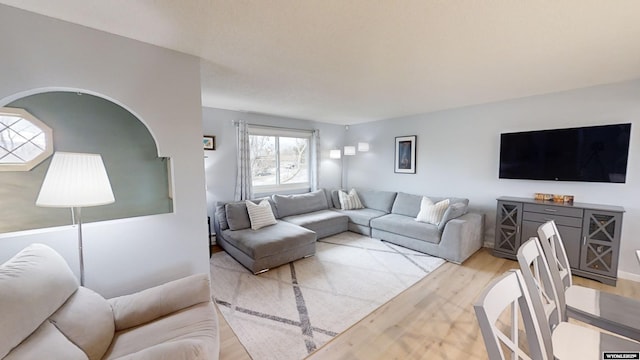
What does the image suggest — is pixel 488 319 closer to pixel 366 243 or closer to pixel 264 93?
pixel 264 93

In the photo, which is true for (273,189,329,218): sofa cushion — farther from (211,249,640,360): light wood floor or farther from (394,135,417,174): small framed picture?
(211,249,640,360): light wood floor

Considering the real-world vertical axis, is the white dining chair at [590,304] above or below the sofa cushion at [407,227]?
above

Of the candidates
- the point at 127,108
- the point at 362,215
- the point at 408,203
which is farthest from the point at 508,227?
the point at 127,108

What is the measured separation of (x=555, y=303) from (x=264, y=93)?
3.35 meters

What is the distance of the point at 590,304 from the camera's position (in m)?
1.47

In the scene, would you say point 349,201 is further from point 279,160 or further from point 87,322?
point 87,322

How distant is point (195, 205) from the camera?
2.10 metres

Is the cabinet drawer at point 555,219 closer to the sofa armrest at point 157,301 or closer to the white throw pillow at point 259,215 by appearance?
the white throw pillow at point 259,215

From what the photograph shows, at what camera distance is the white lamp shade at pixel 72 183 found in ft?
4.44

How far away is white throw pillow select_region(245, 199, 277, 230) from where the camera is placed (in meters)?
3.69

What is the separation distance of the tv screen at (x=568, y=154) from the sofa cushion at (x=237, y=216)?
3.96 metres

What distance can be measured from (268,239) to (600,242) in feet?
12.9

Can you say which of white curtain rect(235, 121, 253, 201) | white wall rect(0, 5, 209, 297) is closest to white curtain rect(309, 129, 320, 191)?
white curtain rect(235, 121, 253, 201)

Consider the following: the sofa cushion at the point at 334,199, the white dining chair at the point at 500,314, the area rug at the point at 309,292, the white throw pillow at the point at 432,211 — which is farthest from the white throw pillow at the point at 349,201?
the white dining chair at the point at 500,314
